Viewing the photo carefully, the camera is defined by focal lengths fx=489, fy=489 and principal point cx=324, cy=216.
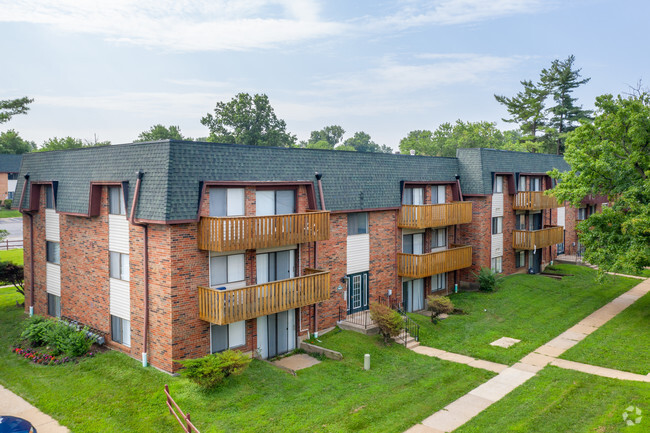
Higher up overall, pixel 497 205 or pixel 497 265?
pixel 497 205

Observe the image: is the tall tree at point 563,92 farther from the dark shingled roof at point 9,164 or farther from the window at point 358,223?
the dark shingled roof at point 9,164

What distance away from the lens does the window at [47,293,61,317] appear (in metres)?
23.8

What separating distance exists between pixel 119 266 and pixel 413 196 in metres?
15.9

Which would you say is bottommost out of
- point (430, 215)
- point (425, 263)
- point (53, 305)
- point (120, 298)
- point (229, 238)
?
point (53, 305)

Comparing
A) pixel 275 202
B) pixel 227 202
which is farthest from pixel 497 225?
pixel 227 202

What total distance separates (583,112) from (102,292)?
191 feet

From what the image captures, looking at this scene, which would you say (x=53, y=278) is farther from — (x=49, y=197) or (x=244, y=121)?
(x=244, y=121)

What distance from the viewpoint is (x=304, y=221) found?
19.9m

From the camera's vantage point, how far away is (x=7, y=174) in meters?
69.9

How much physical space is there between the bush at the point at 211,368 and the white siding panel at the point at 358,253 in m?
8.96

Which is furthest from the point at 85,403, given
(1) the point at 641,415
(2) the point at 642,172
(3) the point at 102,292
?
(2) the point at 642,172

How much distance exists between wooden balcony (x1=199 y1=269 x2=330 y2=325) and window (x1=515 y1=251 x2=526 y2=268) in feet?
63.2

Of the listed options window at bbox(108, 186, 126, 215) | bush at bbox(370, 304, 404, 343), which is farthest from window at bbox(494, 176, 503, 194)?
window at bbox(108, 186, 126, 215)

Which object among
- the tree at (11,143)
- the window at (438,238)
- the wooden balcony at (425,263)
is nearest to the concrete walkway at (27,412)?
the wooden balcony at (425,263)
